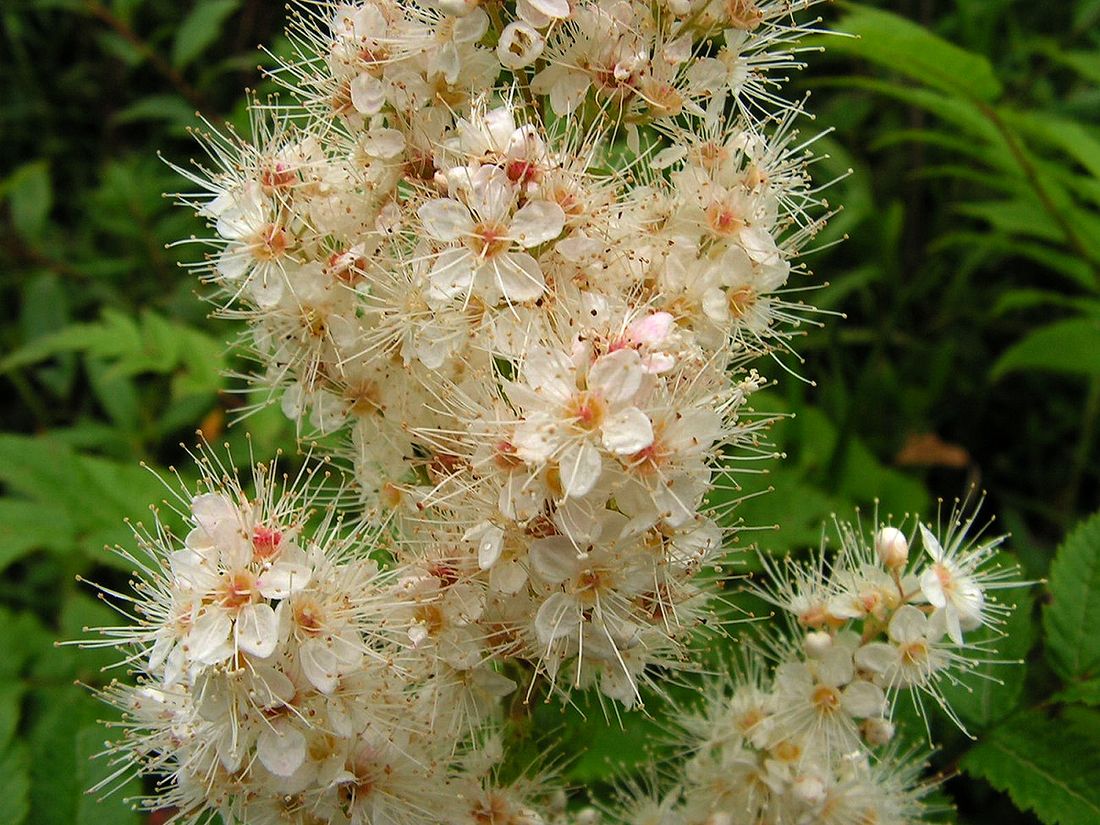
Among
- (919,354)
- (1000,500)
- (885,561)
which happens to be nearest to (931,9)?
(919,354)

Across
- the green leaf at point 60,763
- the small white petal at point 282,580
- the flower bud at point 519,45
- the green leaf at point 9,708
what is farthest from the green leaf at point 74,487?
the flower bud at point 519,45

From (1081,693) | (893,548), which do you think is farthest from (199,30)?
(1081,693)

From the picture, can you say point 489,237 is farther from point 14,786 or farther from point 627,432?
point 14,786

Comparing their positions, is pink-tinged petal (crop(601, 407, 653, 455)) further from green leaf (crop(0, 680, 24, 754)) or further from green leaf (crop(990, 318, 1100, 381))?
green leaf (crop(990, 318, 1100, 381))

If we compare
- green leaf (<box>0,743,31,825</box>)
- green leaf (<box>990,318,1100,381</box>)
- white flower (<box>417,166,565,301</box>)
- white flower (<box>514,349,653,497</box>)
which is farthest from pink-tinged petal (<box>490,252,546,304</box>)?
green leaf (<box>990,318,1100,381</box>)

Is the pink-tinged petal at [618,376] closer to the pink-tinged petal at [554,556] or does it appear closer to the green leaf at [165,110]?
the pink-tinged petal at [554,556]
